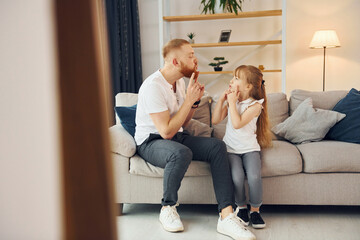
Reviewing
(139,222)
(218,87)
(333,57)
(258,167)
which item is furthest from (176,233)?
(333,57)

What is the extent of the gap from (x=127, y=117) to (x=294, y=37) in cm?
280

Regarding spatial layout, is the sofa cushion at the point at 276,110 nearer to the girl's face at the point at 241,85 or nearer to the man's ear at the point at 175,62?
the girl's face at the point at 241,85

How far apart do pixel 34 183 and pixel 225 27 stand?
15.0 feet

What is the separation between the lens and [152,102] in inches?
83.9

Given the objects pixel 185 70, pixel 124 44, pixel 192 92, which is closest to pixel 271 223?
pixel 192 92

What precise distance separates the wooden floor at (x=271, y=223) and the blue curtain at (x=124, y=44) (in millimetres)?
1961

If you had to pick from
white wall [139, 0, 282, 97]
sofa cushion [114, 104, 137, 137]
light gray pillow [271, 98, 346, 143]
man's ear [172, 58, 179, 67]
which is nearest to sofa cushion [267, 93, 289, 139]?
light gray pillow [271, 98, 346, 143]

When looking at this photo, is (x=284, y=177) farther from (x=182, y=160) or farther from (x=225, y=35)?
(x=225, y=35)

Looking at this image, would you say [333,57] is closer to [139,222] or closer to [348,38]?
[348,38]

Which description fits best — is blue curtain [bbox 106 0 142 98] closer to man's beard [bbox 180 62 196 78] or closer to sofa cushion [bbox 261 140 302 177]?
man's beard [bbox 180 62 196 78]

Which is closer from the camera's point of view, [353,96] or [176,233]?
[176,233]

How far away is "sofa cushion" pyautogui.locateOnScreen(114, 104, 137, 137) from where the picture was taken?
2.42 meters

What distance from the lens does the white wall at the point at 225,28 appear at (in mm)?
4535

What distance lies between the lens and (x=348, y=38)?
14.5 feet
